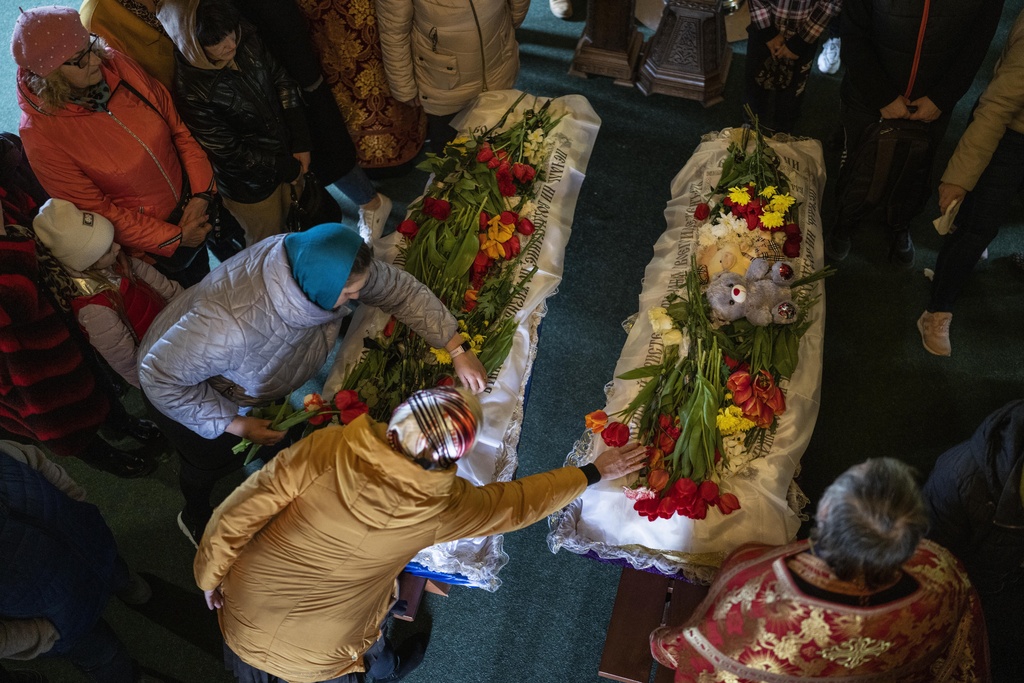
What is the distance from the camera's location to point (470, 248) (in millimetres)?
2582

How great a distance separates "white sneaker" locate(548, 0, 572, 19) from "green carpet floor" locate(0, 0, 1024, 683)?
28.7 inches

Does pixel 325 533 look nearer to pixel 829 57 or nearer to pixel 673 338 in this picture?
pixel 673 338

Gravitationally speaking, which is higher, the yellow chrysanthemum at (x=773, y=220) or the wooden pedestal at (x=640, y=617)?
the yellow chrysanthemum at (x=773, y=220)

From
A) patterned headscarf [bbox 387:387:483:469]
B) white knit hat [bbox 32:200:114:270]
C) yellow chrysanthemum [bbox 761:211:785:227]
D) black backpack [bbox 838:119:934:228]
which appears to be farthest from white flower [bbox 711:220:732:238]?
white knit hat [bbox 32:200:114:270]

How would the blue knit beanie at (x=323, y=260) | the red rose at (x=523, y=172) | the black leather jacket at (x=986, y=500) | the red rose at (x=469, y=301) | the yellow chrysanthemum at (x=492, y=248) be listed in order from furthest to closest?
1. the red rose at (x=523, y=172)
2. the yellow chrysanthemum at (x=492, y=248)
3. the red rose at (x=469, y=301)
4. the black leather jacket at (x=986, y=500)
5. the blue knit beanie at (x=323, y=260)

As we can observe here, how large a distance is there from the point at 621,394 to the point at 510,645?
0.93 m

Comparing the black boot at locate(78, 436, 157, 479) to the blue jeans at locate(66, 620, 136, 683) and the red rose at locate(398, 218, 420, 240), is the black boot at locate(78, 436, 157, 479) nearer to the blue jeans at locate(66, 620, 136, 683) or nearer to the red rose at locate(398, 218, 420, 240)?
the blue jeans at locate(66, 620, 136, 683)

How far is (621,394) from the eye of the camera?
2.44m

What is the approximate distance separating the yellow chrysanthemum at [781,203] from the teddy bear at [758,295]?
11.0 inches

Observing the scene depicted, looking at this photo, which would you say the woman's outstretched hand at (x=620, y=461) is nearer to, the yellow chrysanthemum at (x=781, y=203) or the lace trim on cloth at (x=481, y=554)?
the lace trim on cloth at (x=481, y=554)

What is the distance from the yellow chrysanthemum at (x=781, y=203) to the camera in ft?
8.66

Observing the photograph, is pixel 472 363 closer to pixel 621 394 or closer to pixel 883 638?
pixel 621 394

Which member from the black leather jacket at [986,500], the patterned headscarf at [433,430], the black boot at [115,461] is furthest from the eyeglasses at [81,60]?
the black leather jacket at [986,500]

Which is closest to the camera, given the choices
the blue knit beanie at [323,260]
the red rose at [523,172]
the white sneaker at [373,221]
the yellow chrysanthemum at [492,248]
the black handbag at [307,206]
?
the blue knit beanie at [323,260]
